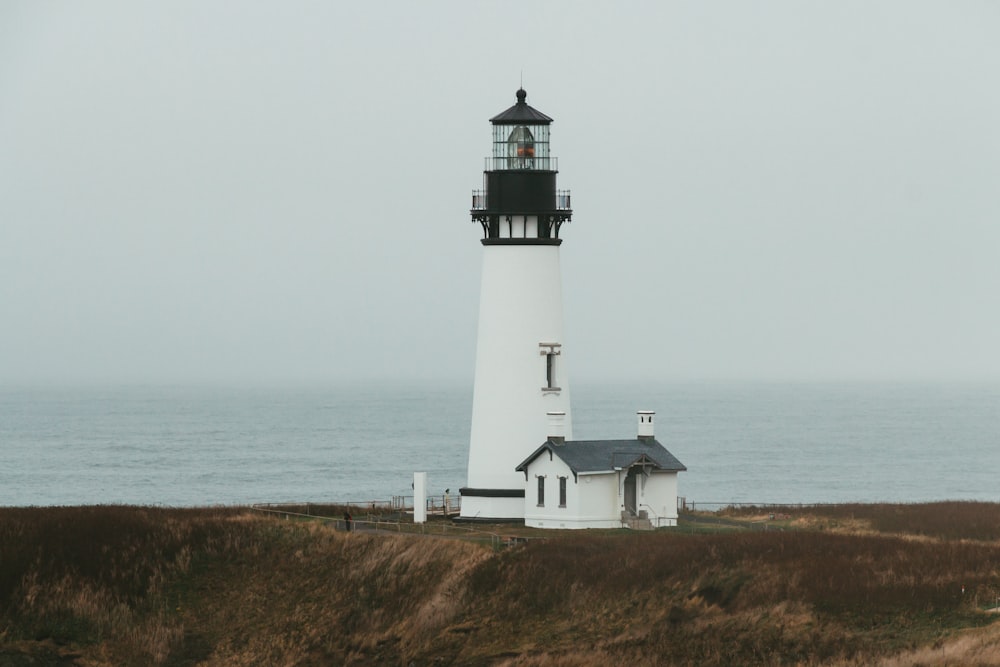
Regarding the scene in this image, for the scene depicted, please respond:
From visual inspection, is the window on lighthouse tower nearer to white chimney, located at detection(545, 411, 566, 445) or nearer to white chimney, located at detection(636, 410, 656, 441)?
white chimney, located at detection(545, 411, 566, 445)

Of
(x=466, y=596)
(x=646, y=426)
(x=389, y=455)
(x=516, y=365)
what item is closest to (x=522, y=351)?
(x=516, y=365)

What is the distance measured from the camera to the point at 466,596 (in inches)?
1548

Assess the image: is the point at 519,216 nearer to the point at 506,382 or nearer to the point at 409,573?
the point at 506,382

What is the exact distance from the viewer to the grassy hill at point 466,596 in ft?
118

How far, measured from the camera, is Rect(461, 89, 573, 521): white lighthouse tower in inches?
1873

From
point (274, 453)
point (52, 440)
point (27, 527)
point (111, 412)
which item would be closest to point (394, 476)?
point (274, 453)

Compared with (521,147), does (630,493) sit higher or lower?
lower

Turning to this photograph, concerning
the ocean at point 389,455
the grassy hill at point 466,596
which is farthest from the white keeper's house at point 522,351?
the ocean at point 389,455

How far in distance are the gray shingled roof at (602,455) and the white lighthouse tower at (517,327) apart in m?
0.85

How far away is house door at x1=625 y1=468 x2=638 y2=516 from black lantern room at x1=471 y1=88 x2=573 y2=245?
21.9 feet

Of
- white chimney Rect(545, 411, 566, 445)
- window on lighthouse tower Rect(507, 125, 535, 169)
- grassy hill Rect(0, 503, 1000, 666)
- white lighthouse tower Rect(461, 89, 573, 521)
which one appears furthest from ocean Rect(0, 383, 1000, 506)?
grassy hill Rect(0, 503, 1000, 666)

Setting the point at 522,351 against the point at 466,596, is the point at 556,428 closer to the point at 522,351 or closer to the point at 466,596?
the point at 522,351

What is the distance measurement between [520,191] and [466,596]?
12849 mm

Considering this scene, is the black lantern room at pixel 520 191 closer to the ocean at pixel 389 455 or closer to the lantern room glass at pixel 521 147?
the lantern room glass at pixel 521 147
